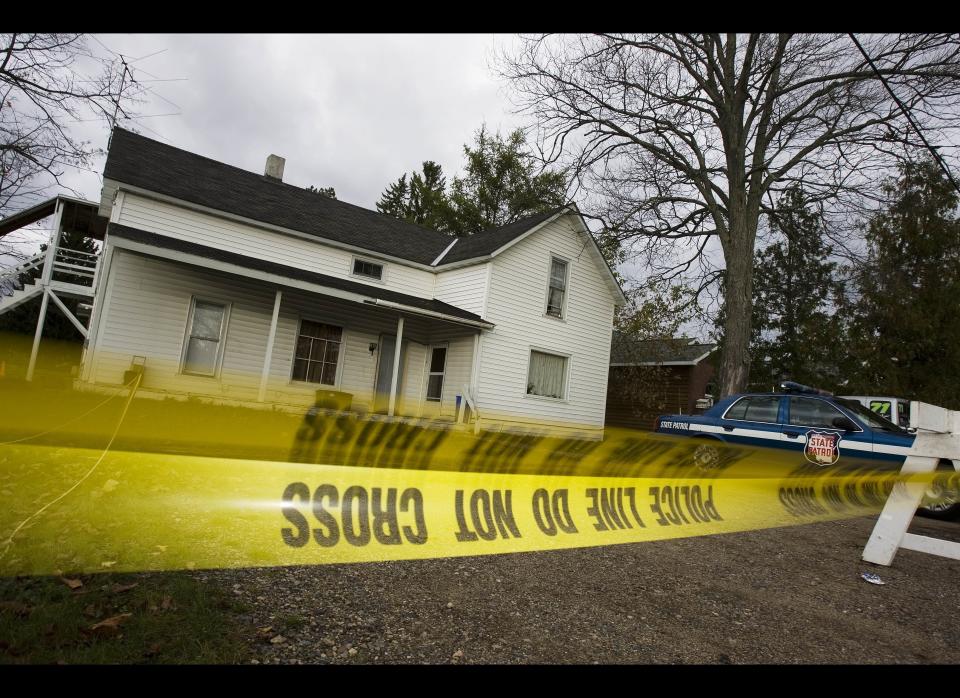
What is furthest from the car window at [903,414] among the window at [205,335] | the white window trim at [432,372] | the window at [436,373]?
the window at [205,335]

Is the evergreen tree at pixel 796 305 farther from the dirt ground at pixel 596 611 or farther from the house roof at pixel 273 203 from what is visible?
the dirt ground at pixel 596 611

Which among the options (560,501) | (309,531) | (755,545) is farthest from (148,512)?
(755,545)

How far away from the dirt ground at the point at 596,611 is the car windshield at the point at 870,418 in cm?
250

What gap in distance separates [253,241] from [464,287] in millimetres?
6030

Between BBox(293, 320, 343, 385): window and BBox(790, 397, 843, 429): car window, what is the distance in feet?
36.0

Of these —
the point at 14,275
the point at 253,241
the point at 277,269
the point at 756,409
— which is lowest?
the point at 756,409

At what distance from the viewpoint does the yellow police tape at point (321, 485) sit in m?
1.03

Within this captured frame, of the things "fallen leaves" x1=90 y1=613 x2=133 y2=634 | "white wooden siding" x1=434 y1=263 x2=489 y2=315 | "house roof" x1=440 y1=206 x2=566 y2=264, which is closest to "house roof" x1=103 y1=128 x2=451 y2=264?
"house roof" x1=440 y1=206 x2=566 y2=264

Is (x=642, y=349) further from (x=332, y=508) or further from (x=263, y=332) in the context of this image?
(x=332, y=508)

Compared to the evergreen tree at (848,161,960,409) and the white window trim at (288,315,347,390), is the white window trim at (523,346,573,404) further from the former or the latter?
the evergreen tree at (848,161,960,409)

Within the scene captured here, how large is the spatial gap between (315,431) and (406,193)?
172 feet

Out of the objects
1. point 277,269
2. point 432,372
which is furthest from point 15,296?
point 432,372

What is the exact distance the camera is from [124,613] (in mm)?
2605

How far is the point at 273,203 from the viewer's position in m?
15.2
